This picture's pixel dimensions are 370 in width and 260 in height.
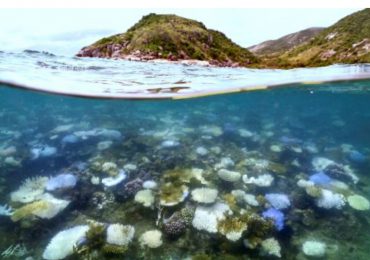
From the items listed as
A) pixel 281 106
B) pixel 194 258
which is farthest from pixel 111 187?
pixel 281 106

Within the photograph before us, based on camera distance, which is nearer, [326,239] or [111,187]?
[326,239]

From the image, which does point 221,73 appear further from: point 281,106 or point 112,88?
point 281,106

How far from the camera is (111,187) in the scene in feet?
27.9

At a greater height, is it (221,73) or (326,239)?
(221,73)

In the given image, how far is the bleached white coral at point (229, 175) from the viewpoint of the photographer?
9117mm

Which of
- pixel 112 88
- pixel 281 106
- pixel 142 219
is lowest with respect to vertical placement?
pixel 281 106

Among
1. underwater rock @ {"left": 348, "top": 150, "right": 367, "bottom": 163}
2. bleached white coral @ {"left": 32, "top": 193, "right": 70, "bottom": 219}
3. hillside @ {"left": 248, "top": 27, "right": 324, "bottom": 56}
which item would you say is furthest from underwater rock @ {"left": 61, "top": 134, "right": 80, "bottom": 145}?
hillside @ {"left": 248, "top": 27, "right": 324, "bottom": 56}

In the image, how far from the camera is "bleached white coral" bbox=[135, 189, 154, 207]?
780 cm

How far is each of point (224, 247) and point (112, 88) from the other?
964 cm

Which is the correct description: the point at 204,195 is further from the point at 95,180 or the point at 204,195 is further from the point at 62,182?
the point at 62,182

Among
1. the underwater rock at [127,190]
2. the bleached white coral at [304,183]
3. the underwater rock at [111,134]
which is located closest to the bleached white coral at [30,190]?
the underwater rock at [127,190]

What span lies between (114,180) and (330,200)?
Answer: 5.95 m

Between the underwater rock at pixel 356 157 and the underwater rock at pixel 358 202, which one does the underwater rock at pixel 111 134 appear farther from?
the underwater rock at pixel 356 157

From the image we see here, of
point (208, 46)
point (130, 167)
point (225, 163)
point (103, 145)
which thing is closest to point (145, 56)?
point (208, 46)
